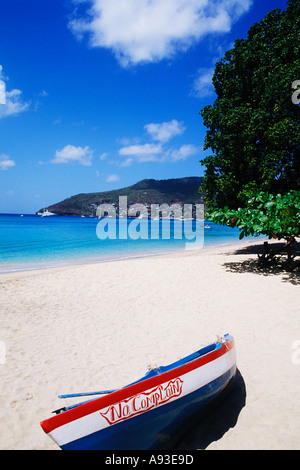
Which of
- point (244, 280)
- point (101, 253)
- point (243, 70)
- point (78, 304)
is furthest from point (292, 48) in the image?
point (101, 253)

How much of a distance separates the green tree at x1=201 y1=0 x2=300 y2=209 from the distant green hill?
117m

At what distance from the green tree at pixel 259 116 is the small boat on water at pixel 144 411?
1269 cm

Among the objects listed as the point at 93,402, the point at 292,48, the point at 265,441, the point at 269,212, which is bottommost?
the point at 265,441

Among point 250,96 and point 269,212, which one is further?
point 250,96

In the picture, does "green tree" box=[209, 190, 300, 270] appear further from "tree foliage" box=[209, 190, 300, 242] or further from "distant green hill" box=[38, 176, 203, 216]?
"distant green hill" box=[38, 176, 203, 216]

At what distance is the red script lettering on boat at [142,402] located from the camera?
306cm

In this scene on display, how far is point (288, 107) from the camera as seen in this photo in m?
14.2

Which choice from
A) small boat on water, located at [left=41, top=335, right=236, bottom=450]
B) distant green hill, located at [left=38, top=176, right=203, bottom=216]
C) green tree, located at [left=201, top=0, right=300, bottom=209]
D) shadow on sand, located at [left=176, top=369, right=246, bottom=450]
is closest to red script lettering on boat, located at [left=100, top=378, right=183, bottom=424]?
small boat on water, located at [left=41, top=335, right=236, bottom=450]

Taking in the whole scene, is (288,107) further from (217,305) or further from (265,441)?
(265,441)

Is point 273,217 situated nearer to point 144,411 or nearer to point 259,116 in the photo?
point 259,116

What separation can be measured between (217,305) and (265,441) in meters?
5.53

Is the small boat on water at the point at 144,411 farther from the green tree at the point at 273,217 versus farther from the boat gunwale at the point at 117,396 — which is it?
the green tree at the point at 273,217

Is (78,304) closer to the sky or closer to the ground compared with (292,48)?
closer to the ground
